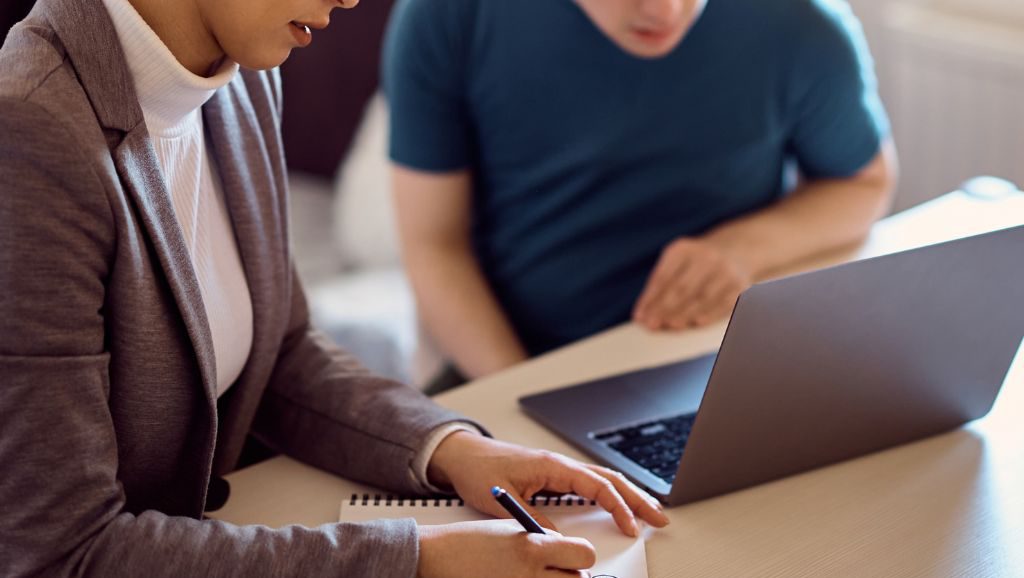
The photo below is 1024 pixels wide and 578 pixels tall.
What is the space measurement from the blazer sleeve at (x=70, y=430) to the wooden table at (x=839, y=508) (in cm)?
16

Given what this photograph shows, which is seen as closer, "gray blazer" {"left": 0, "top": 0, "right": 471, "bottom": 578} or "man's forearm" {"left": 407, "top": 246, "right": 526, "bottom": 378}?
"gray blazer" {"left": 0, "top": 0, "right": 471, "bottom": 578}

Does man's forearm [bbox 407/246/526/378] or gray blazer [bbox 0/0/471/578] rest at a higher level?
gray blazer [bbox 0/0/471/578]

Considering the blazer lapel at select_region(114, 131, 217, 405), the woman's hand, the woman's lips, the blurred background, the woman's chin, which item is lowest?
the blurred background

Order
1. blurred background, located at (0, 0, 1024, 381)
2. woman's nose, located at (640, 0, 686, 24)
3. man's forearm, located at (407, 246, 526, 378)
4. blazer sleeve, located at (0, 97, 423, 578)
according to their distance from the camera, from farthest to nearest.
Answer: blurred background, located at (0, 0, 1024, 381), man's forearm, located at (407, 246, 526, 378), woman's nose, located at (640, 0, 686, 24), blazer sleeve, located at (0, 97, 423, 578)

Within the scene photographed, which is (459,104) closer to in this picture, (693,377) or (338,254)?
(693,377)

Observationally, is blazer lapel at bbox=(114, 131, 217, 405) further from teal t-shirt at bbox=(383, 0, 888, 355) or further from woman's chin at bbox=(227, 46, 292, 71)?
teal t-shirt at bbox=(383, 0, 888, 355)

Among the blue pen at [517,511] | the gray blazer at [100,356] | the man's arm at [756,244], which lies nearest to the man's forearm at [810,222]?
the man's arm at [756,244]

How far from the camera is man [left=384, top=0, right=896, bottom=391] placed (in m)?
1.43

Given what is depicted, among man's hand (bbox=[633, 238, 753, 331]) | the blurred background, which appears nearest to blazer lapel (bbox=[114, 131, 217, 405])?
man's hand (bbox=[633, 238, 753, 331])

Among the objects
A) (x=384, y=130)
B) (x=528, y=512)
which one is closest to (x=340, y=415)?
(x=528, y=512)

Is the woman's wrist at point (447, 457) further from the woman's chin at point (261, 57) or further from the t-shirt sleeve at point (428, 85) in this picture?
the t-shirt sleeve at point (428, 85)

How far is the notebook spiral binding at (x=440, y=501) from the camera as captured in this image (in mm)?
942

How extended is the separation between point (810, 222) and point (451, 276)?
45 centimetres

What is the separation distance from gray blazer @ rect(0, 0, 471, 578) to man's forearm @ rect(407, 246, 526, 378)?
0.63 m
